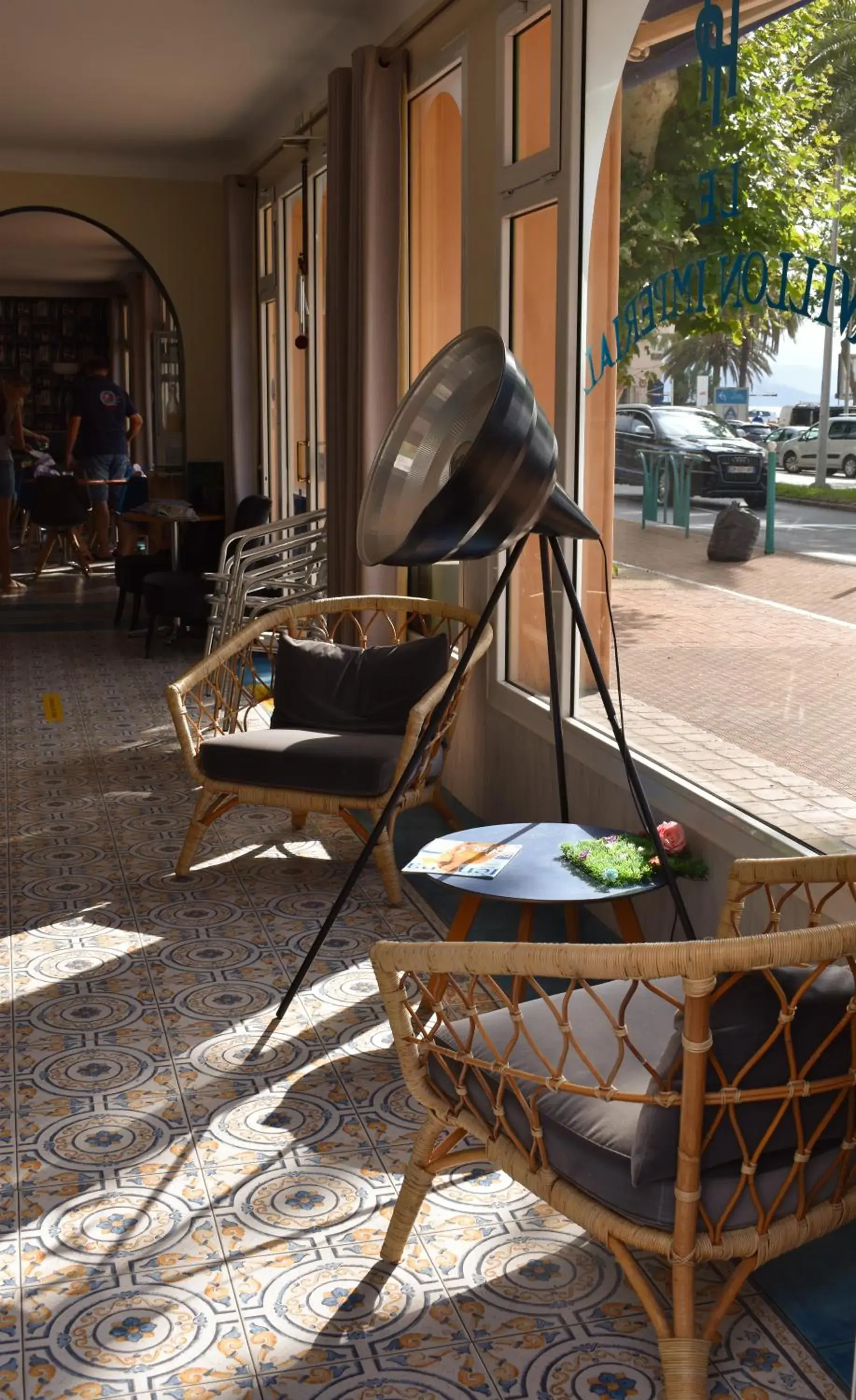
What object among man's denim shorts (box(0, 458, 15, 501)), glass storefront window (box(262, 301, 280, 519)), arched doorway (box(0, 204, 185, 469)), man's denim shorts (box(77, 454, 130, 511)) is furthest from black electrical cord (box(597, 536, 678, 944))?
man's denim shorts (box(77, 454, 130, 511))

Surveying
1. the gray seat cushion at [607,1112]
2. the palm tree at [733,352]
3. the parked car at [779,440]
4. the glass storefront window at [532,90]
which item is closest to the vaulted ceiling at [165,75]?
the glass storefront window at [532,90]

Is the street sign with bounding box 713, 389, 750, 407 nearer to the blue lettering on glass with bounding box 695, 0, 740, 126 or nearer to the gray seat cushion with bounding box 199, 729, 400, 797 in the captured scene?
the blue lettering on glass with bounding box 695, 0, 740, 126

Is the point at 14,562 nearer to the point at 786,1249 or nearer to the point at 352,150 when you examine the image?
the point at 352,150

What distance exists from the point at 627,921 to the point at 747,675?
2.25 ft

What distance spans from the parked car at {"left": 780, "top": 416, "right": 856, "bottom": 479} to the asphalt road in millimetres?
34

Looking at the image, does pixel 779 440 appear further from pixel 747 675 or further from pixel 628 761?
pixel 628 761

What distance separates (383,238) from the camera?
5727 millimetres

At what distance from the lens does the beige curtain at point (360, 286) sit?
5.65 meters

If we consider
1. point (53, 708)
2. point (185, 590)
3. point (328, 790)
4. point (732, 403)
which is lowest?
point (53, 708)

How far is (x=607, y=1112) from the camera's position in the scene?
2.17 metres

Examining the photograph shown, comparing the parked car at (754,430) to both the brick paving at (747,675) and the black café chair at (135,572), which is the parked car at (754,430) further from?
the black café chair at (135,572)

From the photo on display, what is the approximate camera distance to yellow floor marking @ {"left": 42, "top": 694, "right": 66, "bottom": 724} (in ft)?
23.0

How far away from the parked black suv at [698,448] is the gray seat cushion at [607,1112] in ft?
4.77

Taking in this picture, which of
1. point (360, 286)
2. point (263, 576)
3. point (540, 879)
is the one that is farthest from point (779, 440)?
point (263, 576)
